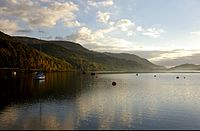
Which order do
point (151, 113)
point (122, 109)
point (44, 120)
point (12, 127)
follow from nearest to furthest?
1. point (12, 127)
2. point (44, 120)
3. point (151, 113)
4. point (122, 109)

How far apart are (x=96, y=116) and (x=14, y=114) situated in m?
15.4

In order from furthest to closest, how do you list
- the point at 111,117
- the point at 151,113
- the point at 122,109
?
the point at 122,109 → the point at 151,113 → the point at 111,117

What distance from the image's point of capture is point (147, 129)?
141 feet

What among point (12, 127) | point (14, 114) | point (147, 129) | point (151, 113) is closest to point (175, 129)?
point (147, 129)

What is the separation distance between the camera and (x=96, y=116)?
2056 inches

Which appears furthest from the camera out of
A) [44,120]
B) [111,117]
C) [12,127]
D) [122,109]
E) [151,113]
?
[122,109]

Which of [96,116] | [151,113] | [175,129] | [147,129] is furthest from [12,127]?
[151,113]

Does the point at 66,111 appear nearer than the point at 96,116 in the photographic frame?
No

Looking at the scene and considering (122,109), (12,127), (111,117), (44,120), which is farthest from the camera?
(122,109)

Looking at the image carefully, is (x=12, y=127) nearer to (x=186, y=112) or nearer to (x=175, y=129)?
(x=175, y=129)

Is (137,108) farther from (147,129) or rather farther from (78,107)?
(147,129)

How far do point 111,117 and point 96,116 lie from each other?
2.83 m

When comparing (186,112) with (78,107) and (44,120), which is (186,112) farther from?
(44,120)

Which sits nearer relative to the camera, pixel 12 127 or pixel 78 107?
pixel 12 127
